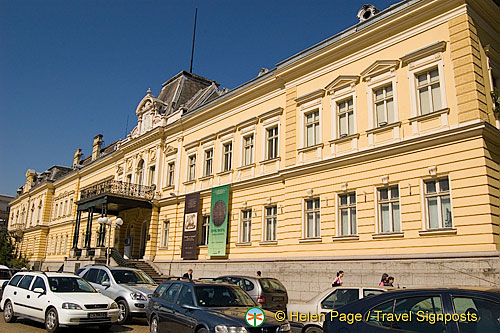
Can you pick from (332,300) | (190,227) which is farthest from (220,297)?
(190,227)

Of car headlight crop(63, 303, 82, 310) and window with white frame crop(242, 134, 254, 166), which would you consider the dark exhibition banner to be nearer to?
window with white frame crop(242, 134, 254, 166)

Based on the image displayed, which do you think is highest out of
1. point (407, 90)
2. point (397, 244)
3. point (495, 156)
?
point (407, 90)

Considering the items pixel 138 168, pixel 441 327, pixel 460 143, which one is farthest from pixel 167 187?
pixel 441 327

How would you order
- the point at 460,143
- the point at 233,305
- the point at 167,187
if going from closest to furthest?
the point at 233,305 → the point at 460,143 → the point at 167,187

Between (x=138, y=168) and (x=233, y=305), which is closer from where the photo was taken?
(x=233, y=305)

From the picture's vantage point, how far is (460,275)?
42.3 feet

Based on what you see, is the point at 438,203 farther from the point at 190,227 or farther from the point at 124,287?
the point at 190,227

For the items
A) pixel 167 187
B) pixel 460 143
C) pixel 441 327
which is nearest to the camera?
pixel 441 327

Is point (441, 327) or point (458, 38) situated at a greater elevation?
point (458, 38)

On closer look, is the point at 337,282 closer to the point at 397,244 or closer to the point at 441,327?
the point at 397,244

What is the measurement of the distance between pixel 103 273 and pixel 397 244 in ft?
35.3

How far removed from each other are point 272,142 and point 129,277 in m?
10.8

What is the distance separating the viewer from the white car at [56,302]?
10461 mm

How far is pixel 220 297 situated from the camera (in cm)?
907
